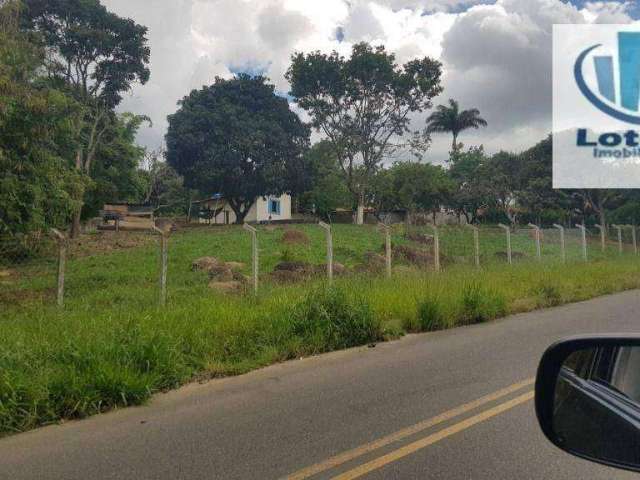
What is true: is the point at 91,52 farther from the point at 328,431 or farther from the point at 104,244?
the point at 328,431

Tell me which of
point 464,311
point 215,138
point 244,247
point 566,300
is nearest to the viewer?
point 464,311

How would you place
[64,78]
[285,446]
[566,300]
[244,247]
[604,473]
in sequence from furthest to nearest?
[64,78], [244,247], [566,300], [285,446], [604,473]

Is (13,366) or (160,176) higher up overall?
(160,176)

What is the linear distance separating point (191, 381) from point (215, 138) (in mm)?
29659

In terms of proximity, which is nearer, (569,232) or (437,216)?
(569,232)

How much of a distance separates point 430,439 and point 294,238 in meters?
15.6

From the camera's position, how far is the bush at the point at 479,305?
31.4ft

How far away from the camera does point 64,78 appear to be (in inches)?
1008

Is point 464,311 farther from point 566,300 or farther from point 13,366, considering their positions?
point 13,366

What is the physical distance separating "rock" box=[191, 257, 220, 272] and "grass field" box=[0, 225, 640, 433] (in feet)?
0.81

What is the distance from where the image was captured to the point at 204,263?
14742mm

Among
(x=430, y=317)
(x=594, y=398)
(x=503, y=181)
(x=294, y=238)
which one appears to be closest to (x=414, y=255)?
(x=294, y=238)

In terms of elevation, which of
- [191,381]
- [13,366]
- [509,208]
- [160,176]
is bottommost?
[191,381]

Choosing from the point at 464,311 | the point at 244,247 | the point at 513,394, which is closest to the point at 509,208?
the point at 244,247
